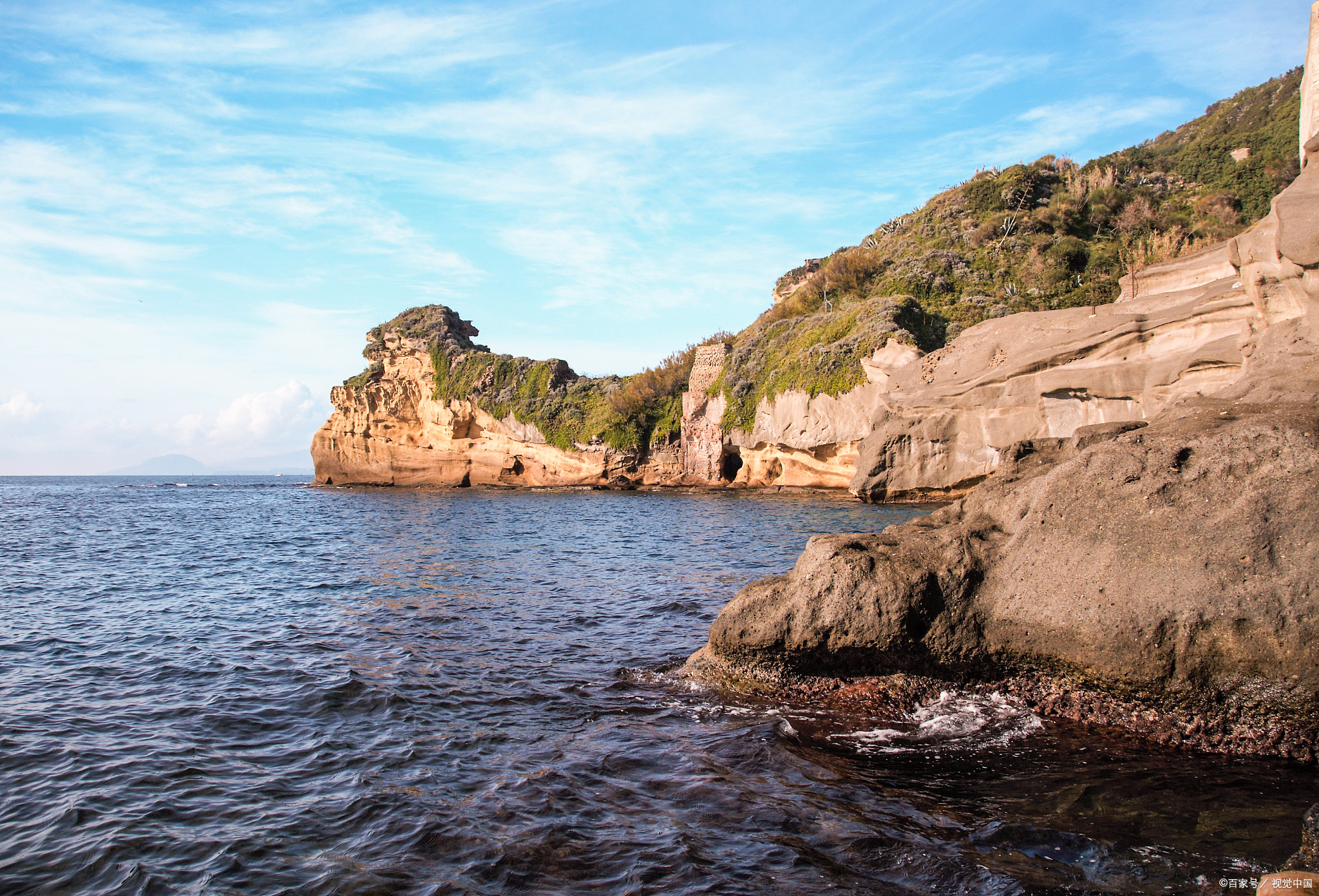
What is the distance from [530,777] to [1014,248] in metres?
42.0

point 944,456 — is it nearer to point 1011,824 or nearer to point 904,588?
point 904,588

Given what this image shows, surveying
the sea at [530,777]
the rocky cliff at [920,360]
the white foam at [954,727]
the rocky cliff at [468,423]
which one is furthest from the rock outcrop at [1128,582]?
the rocky cliff at [468,423]

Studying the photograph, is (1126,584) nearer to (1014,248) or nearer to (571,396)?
(1014,248)

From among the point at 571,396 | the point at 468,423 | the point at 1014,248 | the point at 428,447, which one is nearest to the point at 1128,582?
the point at 1014,248

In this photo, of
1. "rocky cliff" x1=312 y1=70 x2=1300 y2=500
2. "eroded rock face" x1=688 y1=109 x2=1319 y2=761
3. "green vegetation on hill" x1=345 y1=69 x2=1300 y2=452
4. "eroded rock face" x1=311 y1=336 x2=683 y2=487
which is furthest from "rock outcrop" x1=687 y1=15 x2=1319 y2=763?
"eroded rock face" x1=311 y1=336 x2=683 y2=487

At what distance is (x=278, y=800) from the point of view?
19.1 ft

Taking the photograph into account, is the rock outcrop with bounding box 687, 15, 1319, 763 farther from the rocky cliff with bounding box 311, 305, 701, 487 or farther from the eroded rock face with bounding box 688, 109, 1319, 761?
the rocky cliff with bounding box 311, 305, 701, 487

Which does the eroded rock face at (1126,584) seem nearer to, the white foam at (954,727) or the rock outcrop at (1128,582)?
the rock outcrop at (1128,582)

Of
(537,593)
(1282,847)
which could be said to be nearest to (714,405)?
(537,593)

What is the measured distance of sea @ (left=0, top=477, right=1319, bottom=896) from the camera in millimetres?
4574

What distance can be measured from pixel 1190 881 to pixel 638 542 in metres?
17.1

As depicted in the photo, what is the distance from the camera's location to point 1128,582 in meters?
6.12

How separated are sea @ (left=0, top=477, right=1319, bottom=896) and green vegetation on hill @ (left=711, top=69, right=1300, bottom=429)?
2725 cm

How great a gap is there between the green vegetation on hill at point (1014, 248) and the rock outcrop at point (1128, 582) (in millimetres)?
25026
